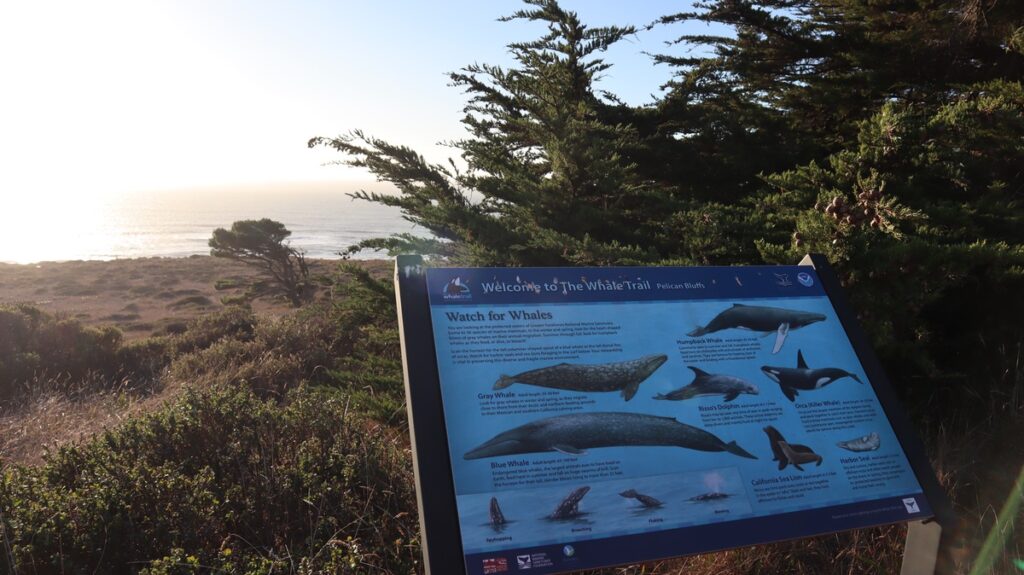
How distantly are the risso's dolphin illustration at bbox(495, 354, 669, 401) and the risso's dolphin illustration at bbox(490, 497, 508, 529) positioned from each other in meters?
0.41

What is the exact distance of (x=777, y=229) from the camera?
528 centimetres

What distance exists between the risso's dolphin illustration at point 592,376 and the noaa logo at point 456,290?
14.3 inches

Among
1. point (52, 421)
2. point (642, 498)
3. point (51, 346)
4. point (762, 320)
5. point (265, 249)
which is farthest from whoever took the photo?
point (265, 249)

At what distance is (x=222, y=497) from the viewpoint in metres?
3.79

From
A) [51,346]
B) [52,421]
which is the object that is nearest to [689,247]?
[52,421]

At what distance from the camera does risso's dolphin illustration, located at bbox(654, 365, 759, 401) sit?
2475mm

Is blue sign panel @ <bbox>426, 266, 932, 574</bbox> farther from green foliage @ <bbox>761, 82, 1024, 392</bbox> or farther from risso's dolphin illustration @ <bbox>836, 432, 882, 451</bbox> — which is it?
green foliage @ <bbox>761, 82, 1024, 392</bbox>

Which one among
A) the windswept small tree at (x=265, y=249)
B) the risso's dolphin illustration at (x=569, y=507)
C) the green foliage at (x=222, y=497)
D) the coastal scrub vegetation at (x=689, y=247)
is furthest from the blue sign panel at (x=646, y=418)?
the windswept small tree at (x=265, y=249)

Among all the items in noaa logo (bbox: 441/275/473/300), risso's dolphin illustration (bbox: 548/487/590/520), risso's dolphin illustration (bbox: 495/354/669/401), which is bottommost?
risso's dolphin illustration (bbox: 548/487/590/520)

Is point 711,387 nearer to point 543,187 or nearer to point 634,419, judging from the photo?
point 634,419

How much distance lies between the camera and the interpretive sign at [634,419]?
81.4 inches

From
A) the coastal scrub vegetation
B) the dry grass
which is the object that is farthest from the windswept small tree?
the coastal scrub vegetation

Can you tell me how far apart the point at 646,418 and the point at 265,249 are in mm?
22900

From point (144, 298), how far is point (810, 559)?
32.1 m
